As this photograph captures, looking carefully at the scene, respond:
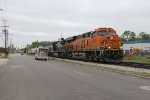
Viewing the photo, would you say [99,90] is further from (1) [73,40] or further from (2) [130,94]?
(1) [73,40]

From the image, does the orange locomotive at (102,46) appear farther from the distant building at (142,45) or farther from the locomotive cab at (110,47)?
the distant building at (142,45)

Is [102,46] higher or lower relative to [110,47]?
higher

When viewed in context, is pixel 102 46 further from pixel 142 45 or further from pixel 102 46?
pixel 142 45

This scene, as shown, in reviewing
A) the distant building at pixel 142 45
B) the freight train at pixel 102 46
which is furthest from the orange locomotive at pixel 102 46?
the distant building at pixel 142 45

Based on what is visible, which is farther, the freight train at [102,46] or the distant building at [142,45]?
the distant building at [142,45]

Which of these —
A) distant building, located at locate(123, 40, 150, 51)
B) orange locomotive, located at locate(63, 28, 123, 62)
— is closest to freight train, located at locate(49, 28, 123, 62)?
orange locomotive, located at locate(63, 28, 123, 62)

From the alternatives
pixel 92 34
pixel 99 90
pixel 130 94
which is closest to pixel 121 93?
pixel 130 94

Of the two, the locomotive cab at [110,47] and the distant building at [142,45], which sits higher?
the distant building at [142,45]

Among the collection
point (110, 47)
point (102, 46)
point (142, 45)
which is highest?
point (142, 45)

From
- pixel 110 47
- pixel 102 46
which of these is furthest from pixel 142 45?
pixel 110 47

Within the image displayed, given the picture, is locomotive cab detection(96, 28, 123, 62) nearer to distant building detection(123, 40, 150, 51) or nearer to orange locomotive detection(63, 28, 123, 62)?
orange locomotive detection(63, 28, 123, 62)

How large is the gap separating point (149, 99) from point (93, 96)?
2.09m

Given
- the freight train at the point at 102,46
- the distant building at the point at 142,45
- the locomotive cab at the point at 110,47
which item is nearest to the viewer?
the locomotive cab at the point at 110,47

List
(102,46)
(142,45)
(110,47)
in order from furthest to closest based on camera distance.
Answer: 1. (142,45)
2. (102,46)
3. (110,47)
